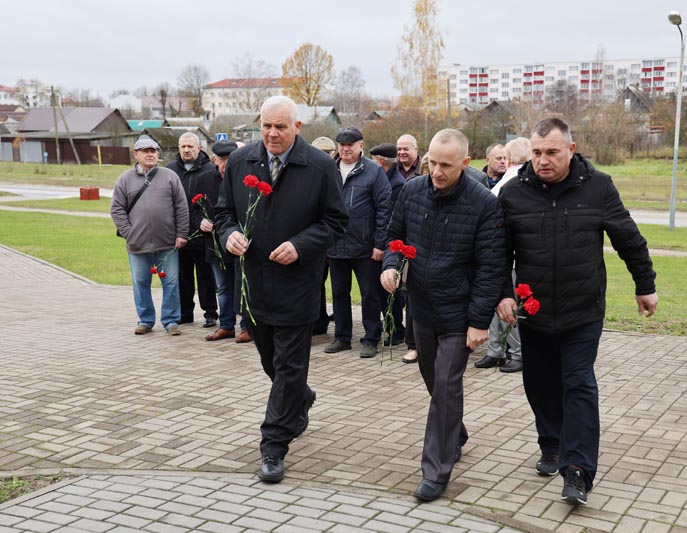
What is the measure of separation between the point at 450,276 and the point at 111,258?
1286 centimetres

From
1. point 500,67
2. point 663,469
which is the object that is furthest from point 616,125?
point 500,67

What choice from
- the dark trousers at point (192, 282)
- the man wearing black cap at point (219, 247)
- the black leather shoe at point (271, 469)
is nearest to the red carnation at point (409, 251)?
the black leather shoe at point (271, 469)

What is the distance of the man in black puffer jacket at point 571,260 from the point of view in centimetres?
432

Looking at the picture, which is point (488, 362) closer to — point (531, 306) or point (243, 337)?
point (243, 337)

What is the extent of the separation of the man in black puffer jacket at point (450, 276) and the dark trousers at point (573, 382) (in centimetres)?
37

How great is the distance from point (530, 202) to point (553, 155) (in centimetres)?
29

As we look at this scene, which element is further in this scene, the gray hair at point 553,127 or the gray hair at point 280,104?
the gray hair at point 280,104

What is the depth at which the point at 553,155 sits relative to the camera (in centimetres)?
428

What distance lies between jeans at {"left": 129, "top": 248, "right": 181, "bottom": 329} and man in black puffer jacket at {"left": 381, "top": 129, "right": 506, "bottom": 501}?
488cm

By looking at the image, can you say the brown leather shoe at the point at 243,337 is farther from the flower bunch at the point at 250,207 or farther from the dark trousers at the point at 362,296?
the flower bunch at the point at 250,207

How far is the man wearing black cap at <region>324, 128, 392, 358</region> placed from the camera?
8055mm

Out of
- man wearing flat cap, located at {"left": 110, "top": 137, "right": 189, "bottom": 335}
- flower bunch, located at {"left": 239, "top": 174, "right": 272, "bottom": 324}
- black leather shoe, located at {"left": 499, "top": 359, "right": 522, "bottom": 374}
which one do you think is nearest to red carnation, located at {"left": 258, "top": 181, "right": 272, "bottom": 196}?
flower bunch, located at {"left": 239, "top": 174, "right": 272, "bottom": 324}

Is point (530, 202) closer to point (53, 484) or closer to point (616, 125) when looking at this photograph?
point (53, 484)

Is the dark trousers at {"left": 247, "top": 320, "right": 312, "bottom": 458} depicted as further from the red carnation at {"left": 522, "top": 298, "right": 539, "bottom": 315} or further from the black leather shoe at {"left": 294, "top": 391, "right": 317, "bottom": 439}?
the red carnation at {"left": 522, "top": 298, "right": 539, "bottom": 315}
